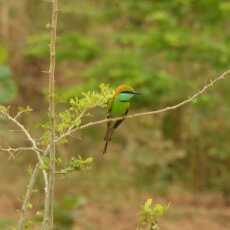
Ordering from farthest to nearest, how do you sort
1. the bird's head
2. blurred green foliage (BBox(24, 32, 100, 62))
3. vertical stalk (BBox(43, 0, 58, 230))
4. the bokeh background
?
blurred green foliage (BBox(24, 32, 100, 62)) → the bokeh background → the bird's head → vertical stalk (BBox(43, 0, 58, 230))

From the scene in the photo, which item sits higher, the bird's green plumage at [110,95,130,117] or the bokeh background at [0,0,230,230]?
the bird's green plumage at [110,95,130,117]

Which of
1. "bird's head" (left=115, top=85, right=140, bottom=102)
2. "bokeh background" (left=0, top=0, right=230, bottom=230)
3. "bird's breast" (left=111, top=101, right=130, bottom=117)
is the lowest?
"bokeh background" (left=0, top=0, right=230, bottom=230)

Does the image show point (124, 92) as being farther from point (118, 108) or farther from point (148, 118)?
point (148, 118)

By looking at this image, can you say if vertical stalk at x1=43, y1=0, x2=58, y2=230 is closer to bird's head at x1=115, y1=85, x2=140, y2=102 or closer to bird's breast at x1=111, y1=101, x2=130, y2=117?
bird's head at x1=115, y1=85, x2=140, y2=102

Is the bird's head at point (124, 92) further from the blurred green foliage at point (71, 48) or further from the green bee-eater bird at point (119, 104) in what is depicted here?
the blurred green foliage at point (71, 48)

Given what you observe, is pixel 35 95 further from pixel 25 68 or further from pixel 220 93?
pixel 220 93

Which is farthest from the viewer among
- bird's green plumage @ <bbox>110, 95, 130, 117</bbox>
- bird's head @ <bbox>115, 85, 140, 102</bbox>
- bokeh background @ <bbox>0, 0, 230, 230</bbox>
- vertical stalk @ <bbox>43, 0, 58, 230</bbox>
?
bokeh background @ <bbox>0, 0, 230, 230</bbox>

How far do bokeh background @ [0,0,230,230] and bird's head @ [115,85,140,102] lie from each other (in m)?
5.30

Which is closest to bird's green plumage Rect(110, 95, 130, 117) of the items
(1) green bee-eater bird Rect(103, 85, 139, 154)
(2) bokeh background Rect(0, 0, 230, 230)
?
(1) green bee-eater bird Rect(103, 85, 139, 154)

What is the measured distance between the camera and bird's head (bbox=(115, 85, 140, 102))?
11.7 ft

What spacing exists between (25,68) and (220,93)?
492 cm

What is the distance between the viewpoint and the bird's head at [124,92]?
358cm

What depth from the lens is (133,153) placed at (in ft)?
40.5

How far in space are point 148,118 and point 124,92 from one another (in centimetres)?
866
